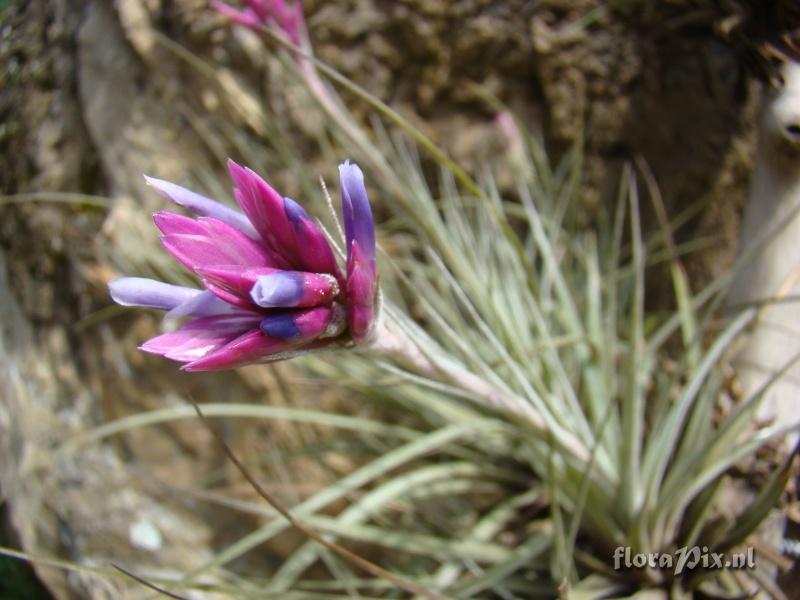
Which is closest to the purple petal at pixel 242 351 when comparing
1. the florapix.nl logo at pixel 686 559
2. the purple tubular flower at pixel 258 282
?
the purple tubular flower at pixel 258 282

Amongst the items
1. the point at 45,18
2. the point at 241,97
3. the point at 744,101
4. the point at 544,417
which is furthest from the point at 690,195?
the point at 45,18

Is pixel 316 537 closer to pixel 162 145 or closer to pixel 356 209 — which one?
pixel 356 209

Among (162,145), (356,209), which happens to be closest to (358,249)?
(356,209)

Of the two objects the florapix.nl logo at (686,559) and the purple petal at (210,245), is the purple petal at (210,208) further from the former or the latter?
the florapix.nl logo at (686,559)

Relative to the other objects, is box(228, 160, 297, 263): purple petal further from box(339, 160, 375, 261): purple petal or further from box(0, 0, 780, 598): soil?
box(0, 0, 780, 598): soil

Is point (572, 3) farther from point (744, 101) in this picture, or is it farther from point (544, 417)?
point (544, 417)

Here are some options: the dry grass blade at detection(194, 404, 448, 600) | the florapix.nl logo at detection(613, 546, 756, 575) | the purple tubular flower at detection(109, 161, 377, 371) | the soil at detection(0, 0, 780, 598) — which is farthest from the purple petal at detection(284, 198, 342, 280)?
the soil at detection(0, 0, 780, 598)
